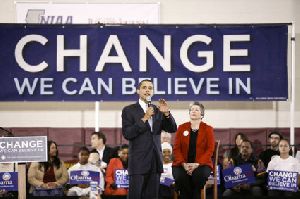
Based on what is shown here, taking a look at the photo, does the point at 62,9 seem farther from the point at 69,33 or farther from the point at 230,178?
the point at 230,178

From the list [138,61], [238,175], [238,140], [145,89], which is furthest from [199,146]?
[138,61]

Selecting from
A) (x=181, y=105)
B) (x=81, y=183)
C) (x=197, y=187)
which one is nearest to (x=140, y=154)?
(x=197, y=187)

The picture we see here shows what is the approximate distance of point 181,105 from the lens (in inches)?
392

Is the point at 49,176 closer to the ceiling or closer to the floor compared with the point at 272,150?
closer to the floor

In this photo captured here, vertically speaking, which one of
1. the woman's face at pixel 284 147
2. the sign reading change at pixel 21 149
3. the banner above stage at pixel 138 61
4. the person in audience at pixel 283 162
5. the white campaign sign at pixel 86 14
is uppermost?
the white campaign sign at pixel 86 14

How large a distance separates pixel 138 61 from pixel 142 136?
3303 millimetres

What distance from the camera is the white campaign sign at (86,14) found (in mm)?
9695

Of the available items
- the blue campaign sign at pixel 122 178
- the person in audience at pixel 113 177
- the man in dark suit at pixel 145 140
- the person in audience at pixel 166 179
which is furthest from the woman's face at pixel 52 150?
the man in dark suit at pixel 145 140

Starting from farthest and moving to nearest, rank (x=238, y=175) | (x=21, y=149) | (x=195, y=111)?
1. (x=238, y=175)
2. (x=195, y=111)
3. (x=21, y=149)

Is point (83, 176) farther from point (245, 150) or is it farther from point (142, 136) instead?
point (142, 136)

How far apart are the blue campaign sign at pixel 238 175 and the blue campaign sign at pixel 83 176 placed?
1.74 meters

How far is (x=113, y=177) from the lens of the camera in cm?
830

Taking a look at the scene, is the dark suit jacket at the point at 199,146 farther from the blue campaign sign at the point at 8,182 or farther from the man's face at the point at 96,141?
the blue campaign sign at the point at 8,182

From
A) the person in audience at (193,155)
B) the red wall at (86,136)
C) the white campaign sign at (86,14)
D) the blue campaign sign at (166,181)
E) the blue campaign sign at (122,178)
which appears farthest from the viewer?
the red wall at (86,136)
